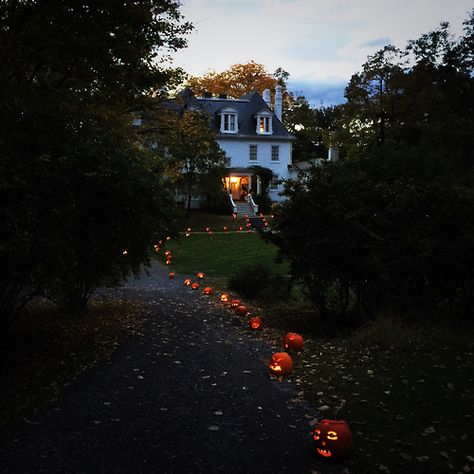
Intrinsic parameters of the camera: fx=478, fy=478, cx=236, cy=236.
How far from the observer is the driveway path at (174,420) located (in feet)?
13.2

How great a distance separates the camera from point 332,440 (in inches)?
162

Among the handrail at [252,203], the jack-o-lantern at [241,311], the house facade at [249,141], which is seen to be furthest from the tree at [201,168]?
the jack-o-lantern at [241,311]

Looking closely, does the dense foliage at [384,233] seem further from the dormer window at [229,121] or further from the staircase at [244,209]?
the dormer window at [229,121]

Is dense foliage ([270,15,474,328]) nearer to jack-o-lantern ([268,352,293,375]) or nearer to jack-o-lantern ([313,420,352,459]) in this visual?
jack-o-lantern ([268,352,293,375])

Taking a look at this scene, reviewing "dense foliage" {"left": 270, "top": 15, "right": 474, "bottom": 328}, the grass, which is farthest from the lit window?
the grass

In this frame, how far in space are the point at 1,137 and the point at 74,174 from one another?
0.92 meters

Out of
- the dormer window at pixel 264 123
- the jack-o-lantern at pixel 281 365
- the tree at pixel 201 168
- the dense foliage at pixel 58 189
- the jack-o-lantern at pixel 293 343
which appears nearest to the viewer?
the dense foliage at pixel 58 189

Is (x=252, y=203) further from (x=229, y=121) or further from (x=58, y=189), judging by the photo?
(x=58, y=189)

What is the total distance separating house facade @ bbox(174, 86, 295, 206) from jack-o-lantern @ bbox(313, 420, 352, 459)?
127 feet

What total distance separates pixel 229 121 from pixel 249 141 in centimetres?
262

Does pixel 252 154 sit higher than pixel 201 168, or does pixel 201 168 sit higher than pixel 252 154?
pixel 252 154

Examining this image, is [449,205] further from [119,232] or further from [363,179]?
[119,232]

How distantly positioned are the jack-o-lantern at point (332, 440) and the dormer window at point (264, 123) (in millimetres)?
41705

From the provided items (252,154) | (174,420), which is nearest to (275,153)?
(252,154)
